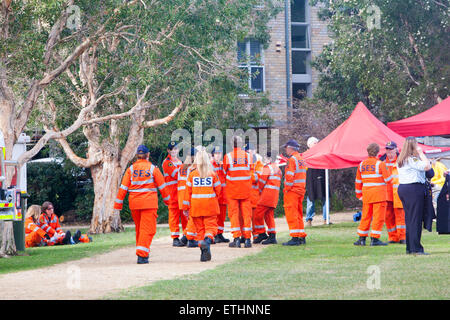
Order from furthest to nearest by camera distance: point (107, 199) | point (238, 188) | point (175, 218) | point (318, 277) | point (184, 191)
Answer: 1. point (107, 199)
2. point (175, 218)
3. point (238, 188)
4. point (184, 191)
5. point (318, 277)

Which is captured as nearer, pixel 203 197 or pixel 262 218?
pixel 203 197

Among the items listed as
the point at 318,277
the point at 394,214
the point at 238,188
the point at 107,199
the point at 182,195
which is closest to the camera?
the point at 318,277

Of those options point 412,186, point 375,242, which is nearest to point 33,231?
point 375,242

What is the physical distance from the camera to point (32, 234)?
18.8 metres

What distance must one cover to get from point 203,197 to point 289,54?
21.9 meters

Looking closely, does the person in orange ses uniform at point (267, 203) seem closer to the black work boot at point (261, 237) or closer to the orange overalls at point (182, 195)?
the black work boot at point (261, 237)

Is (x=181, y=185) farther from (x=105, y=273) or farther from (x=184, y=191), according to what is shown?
(x=105, y=273)

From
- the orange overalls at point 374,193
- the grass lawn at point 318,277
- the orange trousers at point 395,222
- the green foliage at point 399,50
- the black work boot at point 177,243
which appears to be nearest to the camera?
the grass lawn at point 318,277

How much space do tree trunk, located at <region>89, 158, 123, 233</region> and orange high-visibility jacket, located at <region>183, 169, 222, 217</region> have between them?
383 inches

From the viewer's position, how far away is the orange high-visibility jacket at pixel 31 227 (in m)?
18.8

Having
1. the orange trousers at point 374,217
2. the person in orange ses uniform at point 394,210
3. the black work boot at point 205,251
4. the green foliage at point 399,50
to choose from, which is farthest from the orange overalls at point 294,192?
the green foliage at point 399,50

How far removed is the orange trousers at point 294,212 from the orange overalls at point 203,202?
2.19m
